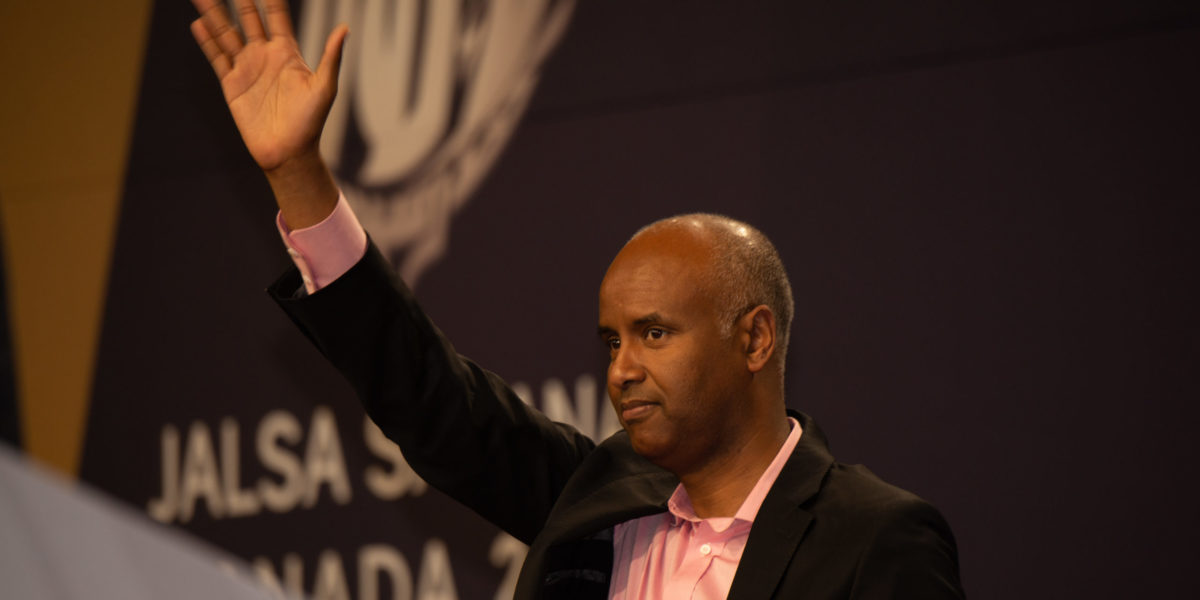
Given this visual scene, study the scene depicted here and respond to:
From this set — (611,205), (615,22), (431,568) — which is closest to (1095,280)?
(611,205)

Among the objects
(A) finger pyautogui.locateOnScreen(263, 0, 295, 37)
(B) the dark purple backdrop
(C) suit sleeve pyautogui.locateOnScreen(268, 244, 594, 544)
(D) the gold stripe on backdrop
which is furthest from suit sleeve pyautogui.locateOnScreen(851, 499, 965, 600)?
(D) the gold stripe on backdrop

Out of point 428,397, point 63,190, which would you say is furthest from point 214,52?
point 63,190

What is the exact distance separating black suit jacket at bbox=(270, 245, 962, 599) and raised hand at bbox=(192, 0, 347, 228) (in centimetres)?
12

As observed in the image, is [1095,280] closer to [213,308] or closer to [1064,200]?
[1064,200]

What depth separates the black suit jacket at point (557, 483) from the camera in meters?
1.58

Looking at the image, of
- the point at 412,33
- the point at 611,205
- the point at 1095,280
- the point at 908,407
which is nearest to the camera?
the point at 1095,280

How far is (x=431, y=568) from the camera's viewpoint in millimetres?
3500

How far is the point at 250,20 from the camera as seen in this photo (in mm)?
1774

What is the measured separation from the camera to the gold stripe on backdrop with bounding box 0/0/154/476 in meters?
4.22

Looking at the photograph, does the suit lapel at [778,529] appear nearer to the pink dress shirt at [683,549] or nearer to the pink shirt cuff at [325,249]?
the pink dress shirt at [683,549]

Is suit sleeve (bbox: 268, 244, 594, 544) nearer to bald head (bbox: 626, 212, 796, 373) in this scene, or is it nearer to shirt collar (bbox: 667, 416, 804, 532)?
shirt collar (bbox: 667, 416, 804, 532)

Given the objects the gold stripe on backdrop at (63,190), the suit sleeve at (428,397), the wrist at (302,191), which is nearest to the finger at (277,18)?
the wrist at (302,191)

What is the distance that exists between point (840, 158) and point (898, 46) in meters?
0.30

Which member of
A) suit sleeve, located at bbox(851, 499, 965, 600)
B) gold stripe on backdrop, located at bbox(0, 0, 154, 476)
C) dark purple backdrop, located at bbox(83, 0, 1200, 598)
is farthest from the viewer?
gold stripe on backdrop, located at bbox(0, 0, 154, 476)
